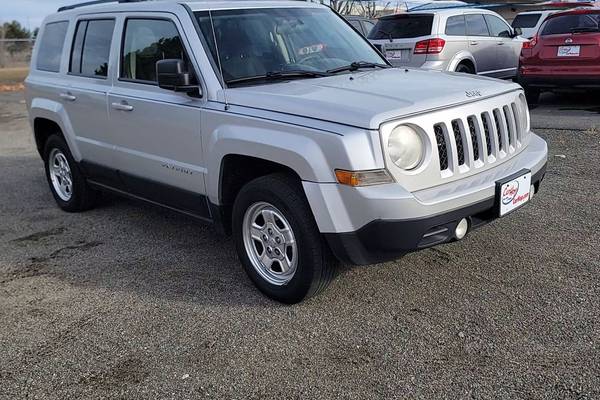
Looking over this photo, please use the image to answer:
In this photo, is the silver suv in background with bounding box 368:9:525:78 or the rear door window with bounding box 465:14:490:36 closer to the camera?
the silver suv in background with bounding box 368:9:525:78

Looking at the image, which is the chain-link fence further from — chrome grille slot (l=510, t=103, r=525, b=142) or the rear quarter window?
chrome grille slot (l=510, t=103, r=525, b=142)

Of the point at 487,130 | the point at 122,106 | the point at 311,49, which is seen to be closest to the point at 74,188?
the point at 122,106

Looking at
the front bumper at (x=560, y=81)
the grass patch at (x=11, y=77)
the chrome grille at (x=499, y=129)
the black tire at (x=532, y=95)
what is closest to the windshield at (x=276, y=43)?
the chrome grille at (x=499, y=129)

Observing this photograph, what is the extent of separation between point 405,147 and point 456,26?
331 inches

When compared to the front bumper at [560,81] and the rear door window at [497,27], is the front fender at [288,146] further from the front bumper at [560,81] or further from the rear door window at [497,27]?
the rear door window at [497,27]

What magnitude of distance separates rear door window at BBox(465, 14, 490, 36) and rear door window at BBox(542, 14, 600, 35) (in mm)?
1426

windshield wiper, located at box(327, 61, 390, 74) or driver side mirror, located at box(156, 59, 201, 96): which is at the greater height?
driver side mirror, located at box(156, 59, 201, 96)

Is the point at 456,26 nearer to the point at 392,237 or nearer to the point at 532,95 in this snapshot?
the point at 532,95

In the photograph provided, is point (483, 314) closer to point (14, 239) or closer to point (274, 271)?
point (274, 271)

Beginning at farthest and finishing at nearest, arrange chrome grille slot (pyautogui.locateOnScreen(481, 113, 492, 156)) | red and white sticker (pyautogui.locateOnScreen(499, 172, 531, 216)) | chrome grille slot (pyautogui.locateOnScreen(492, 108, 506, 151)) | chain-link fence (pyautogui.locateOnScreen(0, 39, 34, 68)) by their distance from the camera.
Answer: chain-link fence (pyautogui.locateOnScreen(0, 39, 34, 68))
chrome grille slot (pyautogui.locateOnScreen(492, 108, 506, 151))
chrome grille slot (pyautogui.locateOnScreen(481, 113, 492, 156))
red and white sticker (pyautogui.locateOnScreen(499, 172, 531, 216))

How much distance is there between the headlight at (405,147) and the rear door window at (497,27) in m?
9.42

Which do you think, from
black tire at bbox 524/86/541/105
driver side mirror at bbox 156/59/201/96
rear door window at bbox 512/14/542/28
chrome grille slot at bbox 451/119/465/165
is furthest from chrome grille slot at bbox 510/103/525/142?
rear door window at bbox 512/14/542/28

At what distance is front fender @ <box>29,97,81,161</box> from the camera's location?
5.62 m

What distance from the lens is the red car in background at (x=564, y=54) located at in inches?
372
